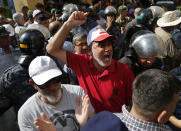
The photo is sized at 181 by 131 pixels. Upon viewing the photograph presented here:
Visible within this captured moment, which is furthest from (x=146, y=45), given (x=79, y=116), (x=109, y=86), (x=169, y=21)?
(x=79, y=116)

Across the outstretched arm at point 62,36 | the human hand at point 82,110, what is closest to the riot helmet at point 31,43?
the outstretched arm at point 62,36

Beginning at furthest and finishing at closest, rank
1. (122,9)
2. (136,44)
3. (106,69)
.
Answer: (122,9) < (136,44) < (106,69)

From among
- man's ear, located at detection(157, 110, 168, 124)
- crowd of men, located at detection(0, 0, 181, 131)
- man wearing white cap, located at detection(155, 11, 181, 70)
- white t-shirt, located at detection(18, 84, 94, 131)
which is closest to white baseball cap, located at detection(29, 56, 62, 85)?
crowd of men, located at detection(0, 0, 181, 131)

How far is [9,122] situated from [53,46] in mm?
1151

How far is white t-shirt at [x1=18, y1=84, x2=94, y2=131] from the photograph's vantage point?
155 cm

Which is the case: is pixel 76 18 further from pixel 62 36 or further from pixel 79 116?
pixel 79 116

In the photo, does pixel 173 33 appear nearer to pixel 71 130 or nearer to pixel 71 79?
pixel 71 79

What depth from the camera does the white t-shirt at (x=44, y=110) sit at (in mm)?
1548

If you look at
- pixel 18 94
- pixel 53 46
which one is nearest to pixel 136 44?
pixel 53 46

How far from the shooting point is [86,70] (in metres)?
2.09

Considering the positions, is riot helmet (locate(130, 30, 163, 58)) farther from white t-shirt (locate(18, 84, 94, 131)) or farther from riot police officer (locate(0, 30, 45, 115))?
riot police officer (locate(0, 30, 45, 115))

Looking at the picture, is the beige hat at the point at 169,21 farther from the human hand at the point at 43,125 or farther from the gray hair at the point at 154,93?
the human hand at the point at 43,125

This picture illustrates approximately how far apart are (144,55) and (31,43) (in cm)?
160

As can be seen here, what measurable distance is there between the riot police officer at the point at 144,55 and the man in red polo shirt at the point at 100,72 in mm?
493
